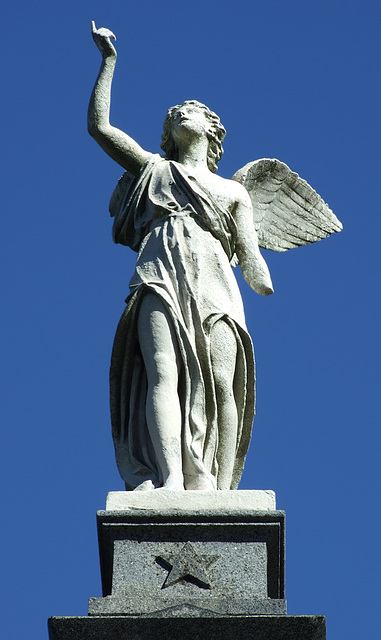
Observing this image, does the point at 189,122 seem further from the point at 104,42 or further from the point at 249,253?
the point at 249,253

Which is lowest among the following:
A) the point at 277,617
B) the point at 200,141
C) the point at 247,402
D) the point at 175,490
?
the point at 277,617

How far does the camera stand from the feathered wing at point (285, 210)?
40.9 ft

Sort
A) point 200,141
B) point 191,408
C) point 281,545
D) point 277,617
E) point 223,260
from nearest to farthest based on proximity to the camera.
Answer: point 277,617, point 281,545, point 191,408, point 223,260, point 200,141

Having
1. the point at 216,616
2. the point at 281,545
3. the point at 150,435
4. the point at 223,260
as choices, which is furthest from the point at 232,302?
the point at 216,616

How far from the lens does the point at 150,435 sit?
995cm

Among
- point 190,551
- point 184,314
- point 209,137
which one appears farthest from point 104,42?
point 190,551

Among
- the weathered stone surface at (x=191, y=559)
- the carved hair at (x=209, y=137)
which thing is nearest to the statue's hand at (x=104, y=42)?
the carved hair at (x=209, y=137)

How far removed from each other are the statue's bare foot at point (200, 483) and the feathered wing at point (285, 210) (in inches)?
127

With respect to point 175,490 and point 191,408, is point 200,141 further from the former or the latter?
point 175,490

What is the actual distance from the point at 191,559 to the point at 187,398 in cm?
135

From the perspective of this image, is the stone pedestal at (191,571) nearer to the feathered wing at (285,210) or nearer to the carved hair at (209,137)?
the carved hair at (209,137)

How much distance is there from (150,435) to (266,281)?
1680mm

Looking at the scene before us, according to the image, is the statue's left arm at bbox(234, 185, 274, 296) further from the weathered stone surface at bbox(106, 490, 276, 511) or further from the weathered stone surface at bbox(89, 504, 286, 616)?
the weathered stone surface at bbox(89, 504, 286, 616)

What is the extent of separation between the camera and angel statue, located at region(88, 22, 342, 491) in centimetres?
1001
